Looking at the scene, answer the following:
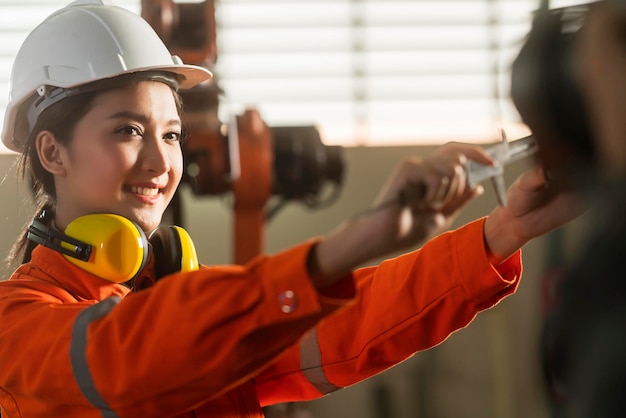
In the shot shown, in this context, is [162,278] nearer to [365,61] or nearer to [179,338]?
[179,338]

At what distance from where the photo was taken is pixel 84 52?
1.31 m

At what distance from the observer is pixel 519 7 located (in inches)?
168

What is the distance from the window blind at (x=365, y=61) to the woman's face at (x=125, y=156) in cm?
256

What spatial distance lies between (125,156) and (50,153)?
0.56 ft

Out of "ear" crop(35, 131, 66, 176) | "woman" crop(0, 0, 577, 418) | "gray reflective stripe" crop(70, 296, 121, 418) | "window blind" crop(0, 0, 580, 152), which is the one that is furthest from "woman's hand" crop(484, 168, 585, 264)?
"window blind" crop(0, 0, 580, 152)

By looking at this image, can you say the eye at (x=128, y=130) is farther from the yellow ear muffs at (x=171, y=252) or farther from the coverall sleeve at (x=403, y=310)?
the coverall sleeve at (x=403, y=310)

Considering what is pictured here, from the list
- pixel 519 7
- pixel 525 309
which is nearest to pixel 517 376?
pixel 525 309


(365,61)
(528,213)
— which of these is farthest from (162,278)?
(365,61)

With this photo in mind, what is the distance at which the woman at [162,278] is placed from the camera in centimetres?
83

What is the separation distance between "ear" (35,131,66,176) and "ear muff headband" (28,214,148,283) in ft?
0.43

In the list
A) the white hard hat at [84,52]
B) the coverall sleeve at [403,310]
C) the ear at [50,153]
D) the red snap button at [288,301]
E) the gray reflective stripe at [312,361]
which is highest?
the white hard hat at [84,52]

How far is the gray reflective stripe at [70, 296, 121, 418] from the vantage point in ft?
3.02

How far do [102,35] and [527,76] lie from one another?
0.74 m

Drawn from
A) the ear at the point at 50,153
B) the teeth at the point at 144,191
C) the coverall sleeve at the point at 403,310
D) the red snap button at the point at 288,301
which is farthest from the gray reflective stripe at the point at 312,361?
the red snap button at the point at 288,301
